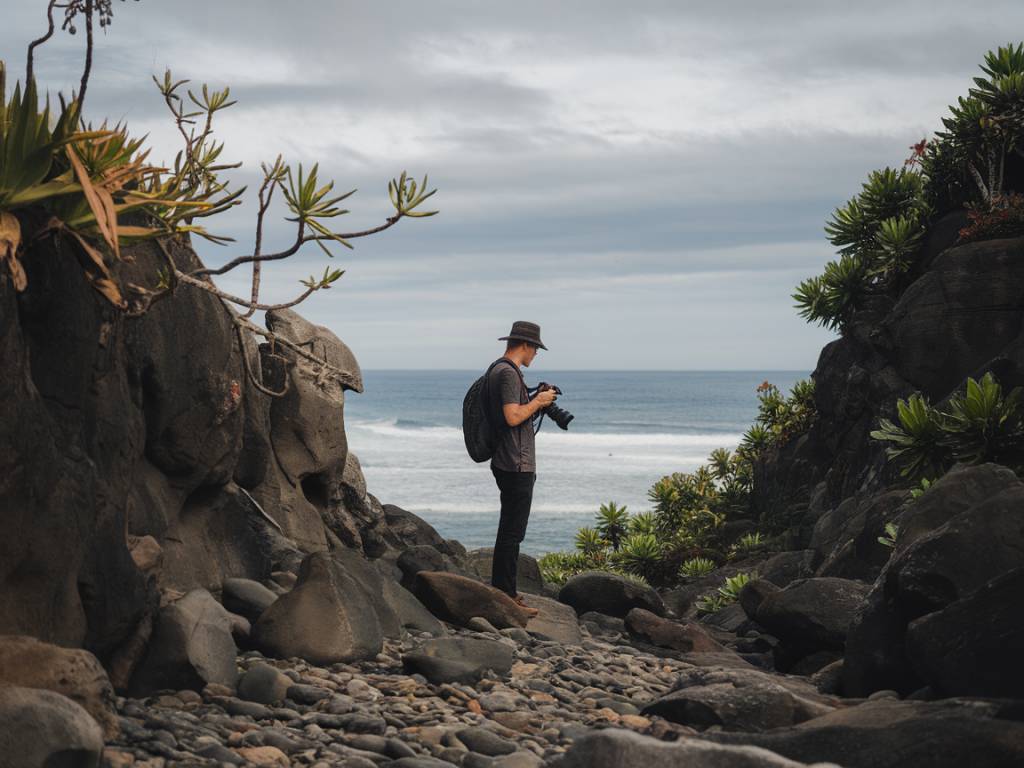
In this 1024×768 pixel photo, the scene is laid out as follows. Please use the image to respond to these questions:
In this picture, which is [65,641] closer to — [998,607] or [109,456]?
[109,456]

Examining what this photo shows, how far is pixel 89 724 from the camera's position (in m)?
4.57

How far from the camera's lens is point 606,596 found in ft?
38.3

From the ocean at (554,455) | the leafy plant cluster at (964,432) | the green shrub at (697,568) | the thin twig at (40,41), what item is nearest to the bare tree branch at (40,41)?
the thin twig at (40,41)

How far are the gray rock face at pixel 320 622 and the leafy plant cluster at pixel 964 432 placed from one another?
226 inches

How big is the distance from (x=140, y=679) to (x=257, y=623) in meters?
1.18

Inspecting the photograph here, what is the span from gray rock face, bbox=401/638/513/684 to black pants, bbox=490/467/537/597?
176 centimetres

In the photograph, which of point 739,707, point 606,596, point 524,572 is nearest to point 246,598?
point 739,707

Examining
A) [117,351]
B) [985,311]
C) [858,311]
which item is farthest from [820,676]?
[858,311]

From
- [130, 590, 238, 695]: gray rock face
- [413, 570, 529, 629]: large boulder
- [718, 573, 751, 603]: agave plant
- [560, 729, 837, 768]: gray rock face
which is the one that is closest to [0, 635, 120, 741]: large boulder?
[130, 590, 238, 695]: gray rock face

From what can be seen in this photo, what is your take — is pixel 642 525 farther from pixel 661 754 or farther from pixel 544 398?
pixel 661 754

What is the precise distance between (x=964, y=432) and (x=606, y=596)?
3810 millimetres

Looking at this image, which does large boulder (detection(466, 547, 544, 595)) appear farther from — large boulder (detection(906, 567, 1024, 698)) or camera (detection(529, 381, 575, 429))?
large boulder (detection(906, 567, 1024, 698))

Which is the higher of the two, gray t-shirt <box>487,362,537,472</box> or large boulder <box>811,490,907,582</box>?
gray t-shirt <box>487,362,537,472</box>

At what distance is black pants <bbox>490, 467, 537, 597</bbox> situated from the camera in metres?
9.60
